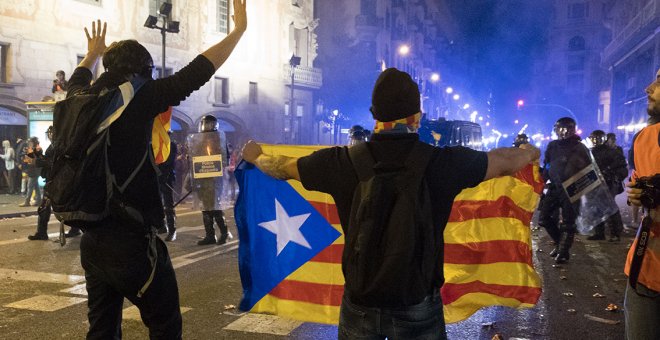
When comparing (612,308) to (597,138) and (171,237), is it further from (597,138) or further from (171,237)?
(171,237)

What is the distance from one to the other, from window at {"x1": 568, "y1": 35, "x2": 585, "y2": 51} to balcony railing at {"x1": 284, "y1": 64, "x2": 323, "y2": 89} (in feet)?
174

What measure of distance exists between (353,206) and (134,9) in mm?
29499

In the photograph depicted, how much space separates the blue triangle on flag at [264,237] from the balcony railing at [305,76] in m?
37.1

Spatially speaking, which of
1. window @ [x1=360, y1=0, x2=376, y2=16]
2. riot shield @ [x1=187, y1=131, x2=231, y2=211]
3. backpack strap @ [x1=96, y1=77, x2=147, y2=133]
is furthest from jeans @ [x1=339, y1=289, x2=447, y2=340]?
window @ [x1=360, y1=0, x2=376, y2=16]

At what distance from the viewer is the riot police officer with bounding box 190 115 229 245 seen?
31.7 ft

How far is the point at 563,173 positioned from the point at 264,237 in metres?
5.81

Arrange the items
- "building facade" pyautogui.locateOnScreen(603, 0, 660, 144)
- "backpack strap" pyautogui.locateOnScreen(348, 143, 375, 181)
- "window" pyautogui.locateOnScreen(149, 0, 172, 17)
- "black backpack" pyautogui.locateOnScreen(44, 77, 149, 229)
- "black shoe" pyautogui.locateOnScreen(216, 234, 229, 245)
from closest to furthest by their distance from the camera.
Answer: "backpack strap" pyautogui.locateOnScreen(348, 143, 375, 181) < "black backpack" pyautogui.locateOnScreen(44, 77, 149, 229) < "black shoe" pyautogui.locateOnScreen(216, 234, 229, 245) < "window" pyautogui.locateOnScreen(149, 0, 172, 17) < "building facade" pyautogui.locateOnScreen(603, 0, 660, 144)

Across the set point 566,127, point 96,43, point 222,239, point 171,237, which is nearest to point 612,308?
point 566,127

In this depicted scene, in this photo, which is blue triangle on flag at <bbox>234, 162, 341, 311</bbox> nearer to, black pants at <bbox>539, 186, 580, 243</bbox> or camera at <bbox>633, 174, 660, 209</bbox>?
camera at <bbox>633, 174, 660, 209</bbox>

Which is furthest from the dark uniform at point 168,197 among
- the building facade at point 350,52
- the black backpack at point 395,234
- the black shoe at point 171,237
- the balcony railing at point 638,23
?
the building facade at point 350,52

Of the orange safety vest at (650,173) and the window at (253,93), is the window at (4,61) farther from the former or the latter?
the orange safety vest at (650,173)

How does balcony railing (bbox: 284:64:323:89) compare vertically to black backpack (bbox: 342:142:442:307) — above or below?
above

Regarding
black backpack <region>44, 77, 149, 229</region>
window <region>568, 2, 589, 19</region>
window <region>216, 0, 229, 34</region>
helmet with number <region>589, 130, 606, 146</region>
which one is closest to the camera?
black backpack <region>44, 77, 149, 229</region>

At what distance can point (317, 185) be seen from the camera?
8.48ft
